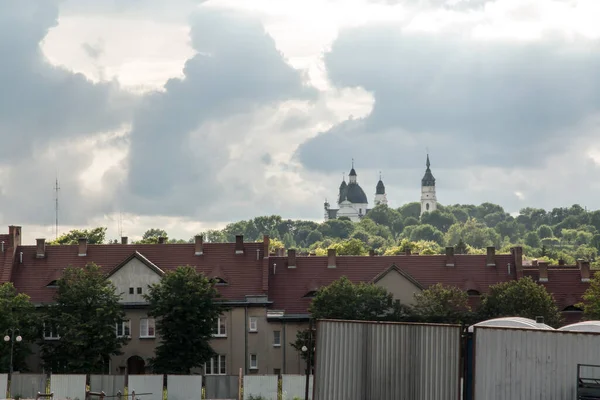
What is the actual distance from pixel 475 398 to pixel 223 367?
55.3 meters

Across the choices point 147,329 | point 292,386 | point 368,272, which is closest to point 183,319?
point 147,329

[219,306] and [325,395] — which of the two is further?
[219,306]

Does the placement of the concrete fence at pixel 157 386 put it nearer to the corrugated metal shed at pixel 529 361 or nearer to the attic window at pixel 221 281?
the attic window at pixel 221 281

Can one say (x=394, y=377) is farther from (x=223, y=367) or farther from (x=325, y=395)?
(x=223, y=367)

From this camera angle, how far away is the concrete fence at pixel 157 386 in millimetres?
79938

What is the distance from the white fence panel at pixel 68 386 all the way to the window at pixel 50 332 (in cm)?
1610

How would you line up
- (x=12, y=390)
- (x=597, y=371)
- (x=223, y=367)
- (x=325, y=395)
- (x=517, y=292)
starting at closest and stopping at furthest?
(x=597, y=371), (x=325, y=395), (x=12, y=390), (x=517, y=292), (x=223, y=367)

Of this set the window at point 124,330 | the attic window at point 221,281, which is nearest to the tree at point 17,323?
the window at point 124,330

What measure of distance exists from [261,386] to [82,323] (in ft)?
71.2

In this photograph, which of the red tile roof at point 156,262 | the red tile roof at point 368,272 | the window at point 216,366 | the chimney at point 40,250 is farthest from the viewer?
the chimney at point 40,250

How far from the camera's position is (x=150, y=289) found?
100 metres

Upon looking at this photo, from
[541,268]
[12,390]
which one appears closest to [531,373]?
[12,390]

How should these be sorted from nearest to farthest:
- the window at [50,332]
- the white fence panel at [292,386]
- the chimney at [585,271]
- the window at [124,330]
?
the white fence panel at [292,386] < the window at [50,332] < the window at [124,330] < the chimney at [585,271]

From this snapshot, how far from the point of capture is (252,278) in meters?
107
